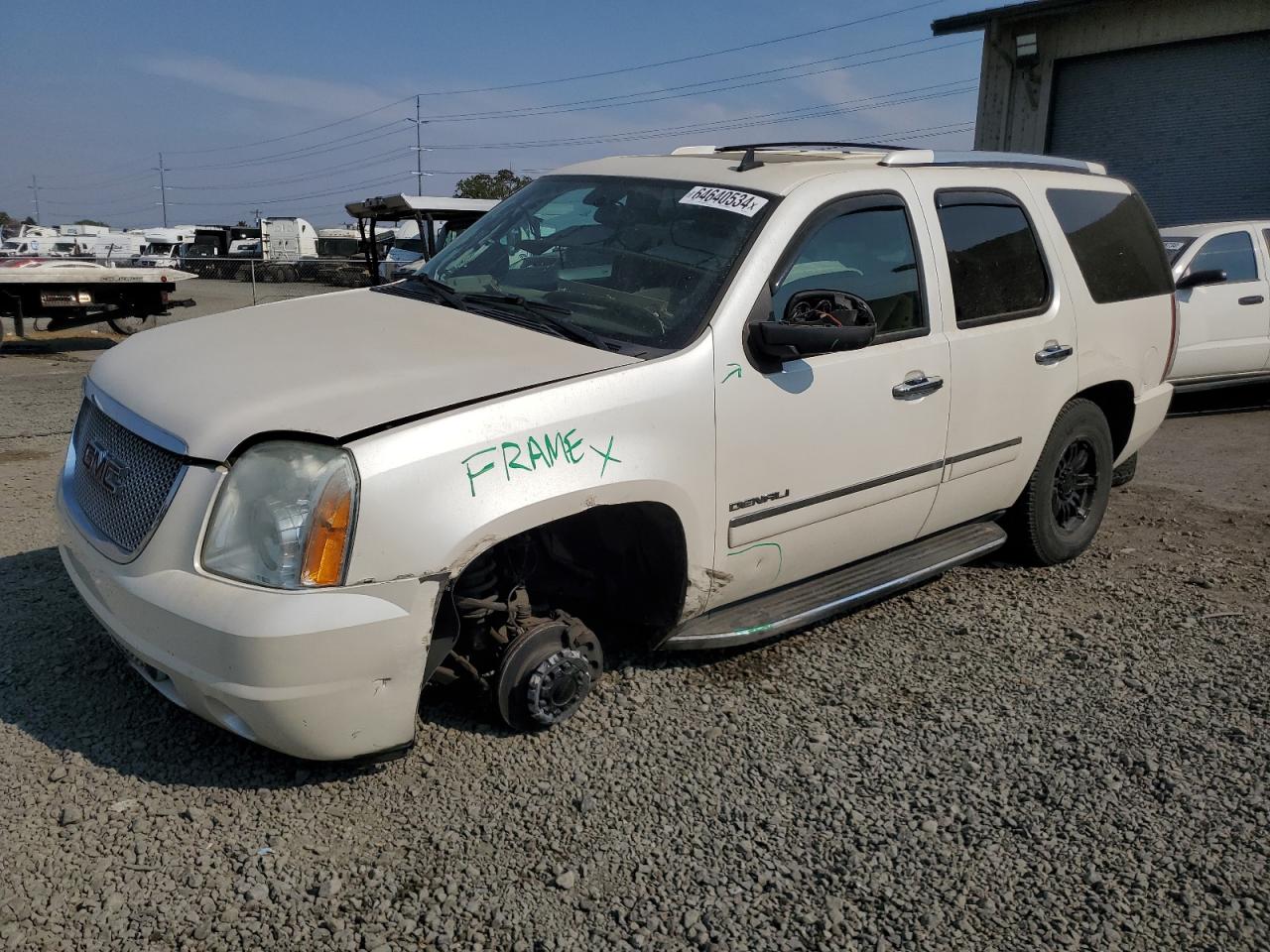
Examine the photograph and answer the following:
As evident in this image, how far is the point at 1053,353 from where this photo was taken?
459 centimetres

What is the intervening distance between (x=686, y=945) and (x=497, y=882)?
0.52 m

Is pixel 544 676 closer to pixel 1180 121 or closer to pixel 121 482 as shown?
pixel 121 482

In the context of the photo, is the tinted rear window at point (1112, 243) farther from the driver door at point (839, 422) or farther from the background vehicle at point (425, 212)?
the background vehicle at point (425, 212)

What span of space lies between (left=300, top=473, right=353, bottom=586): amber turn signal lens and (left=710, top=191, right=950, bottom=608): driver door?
1232 mm

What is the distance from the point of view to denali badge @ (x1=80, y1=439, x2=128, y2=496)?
3.04 m

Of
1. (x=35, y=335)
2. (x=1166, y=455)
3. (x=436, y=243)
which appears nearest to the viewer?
(x=1166, y=455)

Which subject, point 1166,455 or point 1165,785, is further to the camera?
point 1166,455

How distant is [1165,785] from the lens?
10.6 feet

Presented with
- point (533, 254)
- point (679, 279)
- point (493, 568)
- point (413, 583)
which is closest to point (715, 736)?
point (493, 568)

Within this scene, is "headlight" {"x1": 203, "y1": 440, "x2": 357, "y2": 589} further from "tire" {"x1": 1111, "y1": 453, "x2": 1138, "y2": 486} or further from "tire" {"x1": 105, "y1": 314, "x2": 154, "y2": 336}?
"tire" {"x1": 105, "y1": 314, "x2": 154, "y2": 336}

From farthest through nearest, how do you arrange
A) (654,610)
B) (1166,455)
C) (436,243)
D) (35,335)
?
(436,243) → (35,335) → (1166,455) → (654,610)

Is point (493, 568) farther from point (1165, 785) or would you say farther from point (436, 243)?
point (436, 243)

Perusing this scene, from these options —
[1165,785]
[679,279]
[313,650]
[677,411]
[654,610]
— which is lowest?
[1165,785]

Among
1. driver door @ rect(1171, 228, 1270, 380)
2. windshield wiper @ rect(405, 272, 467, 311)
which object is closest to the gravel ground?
windshield wiper @ rect(405, 272, 467, 311)
